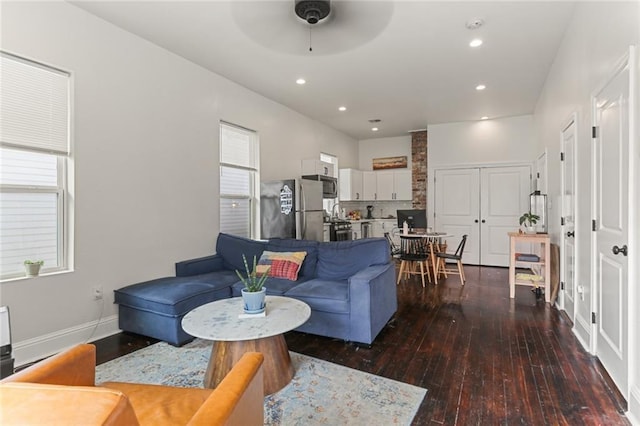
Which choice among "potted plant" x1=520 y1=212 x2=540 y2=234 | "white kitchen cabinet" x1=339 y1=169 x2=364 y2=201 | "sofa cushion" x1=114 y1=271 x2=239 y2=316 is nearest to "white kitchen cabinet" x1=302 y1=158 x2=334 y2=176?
"white kitchen cabinet" x1=339 y1=169 x2=364 y2=201

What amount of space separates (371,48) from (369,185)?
5081mm

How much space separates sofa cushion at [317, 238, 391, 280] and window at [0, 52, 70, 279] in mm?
2509

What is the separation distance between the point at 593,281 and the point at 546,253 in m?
1.75

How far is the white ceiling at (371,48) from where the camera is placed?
9.49 feet

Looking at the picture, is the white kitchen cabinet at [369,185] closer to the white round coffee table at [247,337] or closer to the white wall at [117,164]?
the white wall at [117,164]

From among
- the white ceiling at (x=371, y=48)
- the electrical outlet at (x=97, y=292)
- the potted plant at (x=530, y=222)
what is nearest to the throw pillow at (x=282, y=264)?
the electrical outlet at (x=97, y=292)

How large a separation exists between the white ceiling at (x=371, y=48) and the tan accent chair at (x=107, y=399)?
2544 mm

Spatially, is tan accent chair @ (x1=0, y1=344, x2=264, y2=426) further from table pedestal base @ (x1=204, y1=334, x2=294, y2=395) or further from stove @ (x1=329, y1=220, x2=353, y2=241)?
stove @ (x1=329, y1=220, x2=353, y2=241)

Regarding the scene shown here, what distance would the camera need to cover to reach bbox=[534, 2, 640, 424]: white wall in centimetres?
198

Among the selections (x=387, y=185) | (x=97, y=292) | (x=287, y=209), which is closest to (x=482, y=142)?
(x=387, y=185)

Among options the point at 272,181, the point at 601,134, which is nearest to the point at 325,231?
the point at 272,181

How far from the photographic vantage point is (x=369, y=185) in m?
8.72

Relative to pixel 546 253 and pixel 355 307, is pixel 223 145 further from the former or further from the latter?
pixel 546 253

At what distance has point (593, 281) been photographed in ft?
8.95
